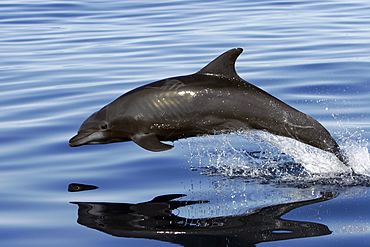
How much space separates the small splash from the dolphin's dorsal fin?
0.66 meters

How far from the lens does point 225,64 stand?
7.52 metres

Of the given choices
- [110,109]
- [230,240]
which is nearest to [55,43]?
[110,109]

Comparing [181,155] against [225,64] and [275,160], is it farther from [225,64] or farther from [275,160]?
[225,64]

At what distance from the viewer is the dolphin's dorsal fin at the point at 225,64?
7.50 m

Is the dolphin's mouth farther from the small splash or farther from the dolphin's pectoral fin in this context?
the small splash

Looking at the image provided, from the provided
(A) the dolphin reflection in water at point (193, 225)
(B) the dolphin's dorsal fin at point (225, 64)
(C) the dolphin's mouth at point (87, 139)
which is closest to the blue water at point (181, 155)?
(A) the dolphin reflection in water at point (193, 225)

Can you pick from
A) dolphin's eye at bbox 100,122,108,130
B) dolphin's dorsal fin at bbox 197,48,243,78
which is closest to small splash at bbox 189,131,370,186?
dolphin's dorsal fin at bbox 197,48,243,78

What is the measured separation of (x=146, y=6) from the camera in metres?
27.1

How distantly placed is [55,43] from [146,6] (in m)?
8.68

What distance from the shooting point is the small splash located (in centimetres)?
755

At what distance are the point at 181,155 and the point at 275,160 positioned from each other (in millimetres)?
1119

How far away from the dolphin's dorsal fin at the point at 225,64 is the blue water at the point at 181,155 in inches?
42.4

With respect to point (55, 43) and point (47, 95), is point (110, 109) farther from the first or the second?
point (55, 43)

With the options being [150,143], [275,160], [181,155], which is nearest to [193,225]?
[150,143]
